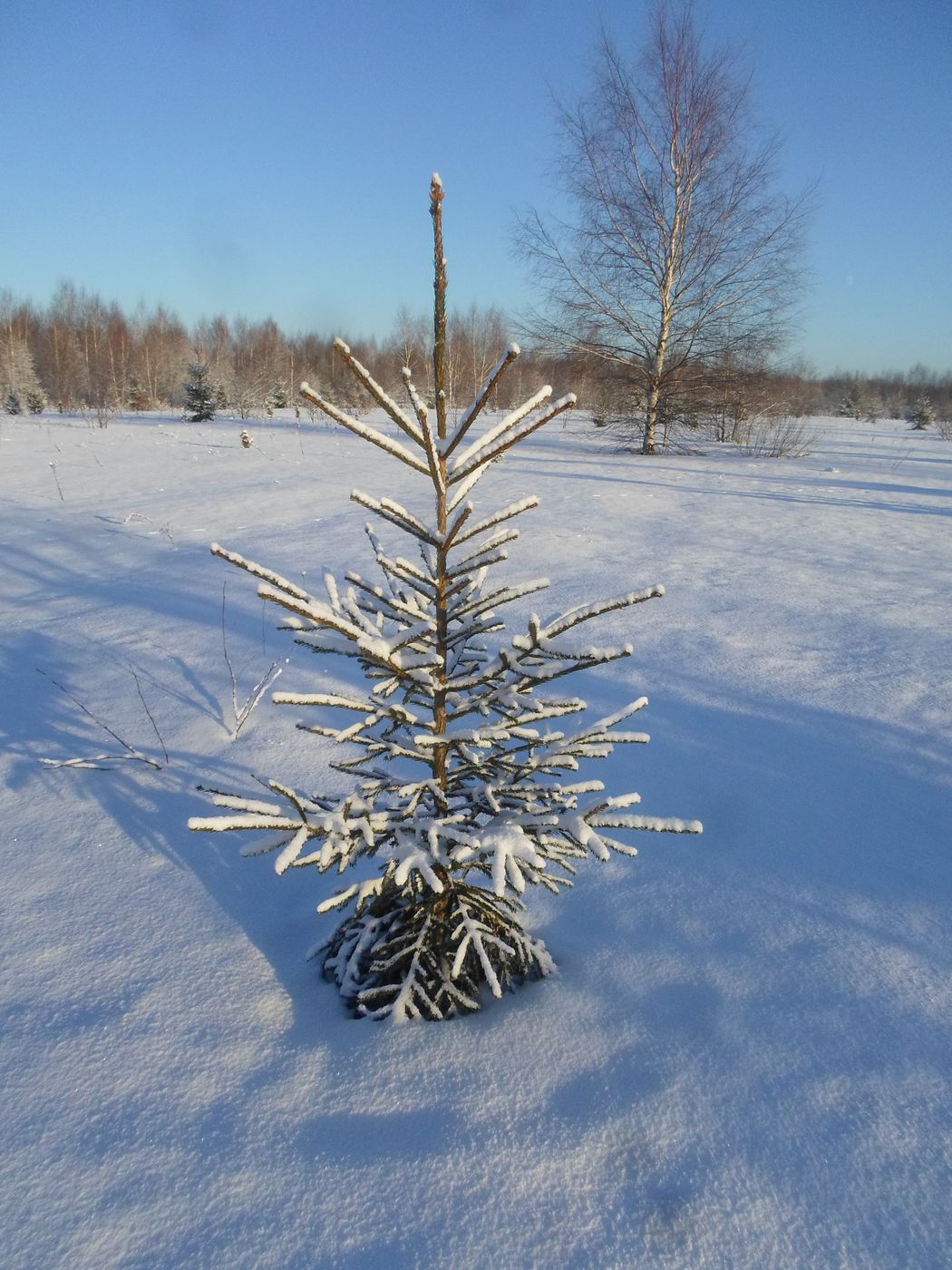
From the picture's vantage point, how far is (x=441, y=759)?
1.87 m

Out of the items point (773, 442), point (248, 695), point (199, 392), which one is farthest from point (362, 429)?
point (199, 392)

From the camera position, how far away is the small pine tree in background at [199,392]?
24156 millimetres

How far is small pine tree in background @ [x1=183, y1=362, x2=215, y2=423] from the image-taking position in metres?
24.2

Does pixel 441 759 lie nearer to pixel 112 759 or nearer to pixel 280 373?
pixel 112 759

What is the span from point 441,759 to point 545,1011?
0.74 m

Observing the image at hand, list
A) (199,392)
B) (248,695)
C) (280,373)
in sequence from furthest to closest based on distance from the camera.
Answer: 1. (280,373)
2. (199,392)
3. (248,695)

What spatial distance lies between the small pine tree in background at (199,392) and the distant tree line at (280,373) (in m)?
0.96

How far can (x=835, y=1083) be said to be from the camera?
1601mm

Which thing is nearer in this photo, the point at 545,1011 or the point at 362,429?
the point at 362,429

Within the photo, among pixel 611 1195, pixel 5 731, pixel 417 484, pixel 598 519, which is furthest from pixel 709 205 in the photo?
pixel 611 1195

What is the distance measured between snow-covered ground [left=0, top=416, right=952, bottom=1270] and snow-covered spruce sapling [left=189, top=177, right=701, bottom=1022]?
18 cm

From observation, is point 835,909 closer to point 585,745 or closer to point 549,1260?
point 585,745

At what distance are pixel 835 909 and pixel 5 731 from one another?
148 inches

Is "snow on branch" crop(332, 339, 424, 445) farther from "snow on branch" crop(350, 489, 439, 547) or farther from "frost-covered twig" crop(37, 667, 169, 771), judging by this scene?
"frost-covered twig" crop(37, 667, 169, 771)
